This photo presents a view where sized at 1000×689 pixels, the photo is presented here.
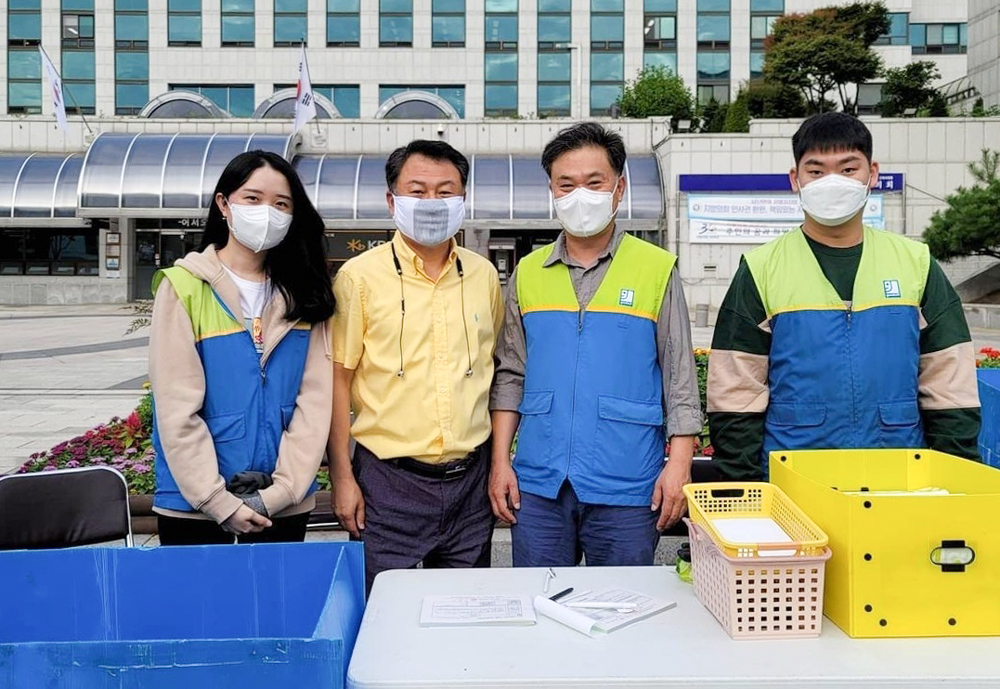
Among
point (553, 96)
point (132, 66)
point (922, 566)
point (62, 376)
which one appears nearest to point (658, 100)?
point (553, 96)

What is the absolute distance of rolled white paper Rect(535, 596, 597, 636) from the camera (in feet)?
6.66

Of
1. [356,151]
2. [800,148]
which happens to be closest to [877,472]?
[800,148]

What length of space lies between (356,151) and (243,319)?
91.9ft

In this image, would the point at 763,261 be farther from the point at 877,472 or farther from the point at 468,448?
the point at 468,448

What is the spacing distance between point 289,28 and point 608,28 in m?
14.1

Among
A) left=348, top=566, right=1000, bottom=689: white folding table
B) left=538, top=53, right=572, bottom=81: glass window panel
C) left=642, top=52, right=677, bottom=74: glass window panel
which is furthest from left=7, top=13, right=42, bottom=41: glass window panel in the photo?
left=348, top=566, right=1000, bottom=689: white folding table

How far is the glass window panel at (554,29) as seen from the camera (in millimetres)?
38750

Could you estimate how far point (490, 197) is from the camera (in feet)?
91.5

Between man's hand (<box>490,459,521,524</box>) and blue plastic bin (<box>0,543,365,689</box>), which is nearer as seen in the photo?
blue plastic bin (<box>0,543,365,689</box>)

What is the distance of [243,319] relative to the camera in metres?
2.89

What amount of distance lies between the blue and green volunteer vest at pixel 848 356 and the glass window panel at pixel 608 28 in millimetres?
38835

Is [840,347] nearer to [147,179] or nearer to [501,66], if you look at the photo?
[147,179]

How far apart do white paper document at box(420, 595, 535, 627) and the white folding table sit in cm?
3

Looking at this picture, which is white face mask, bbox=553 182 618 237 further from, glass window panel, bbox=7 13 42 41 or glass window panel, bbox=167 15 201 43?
glass window panel, bbox=7 13 42 41
